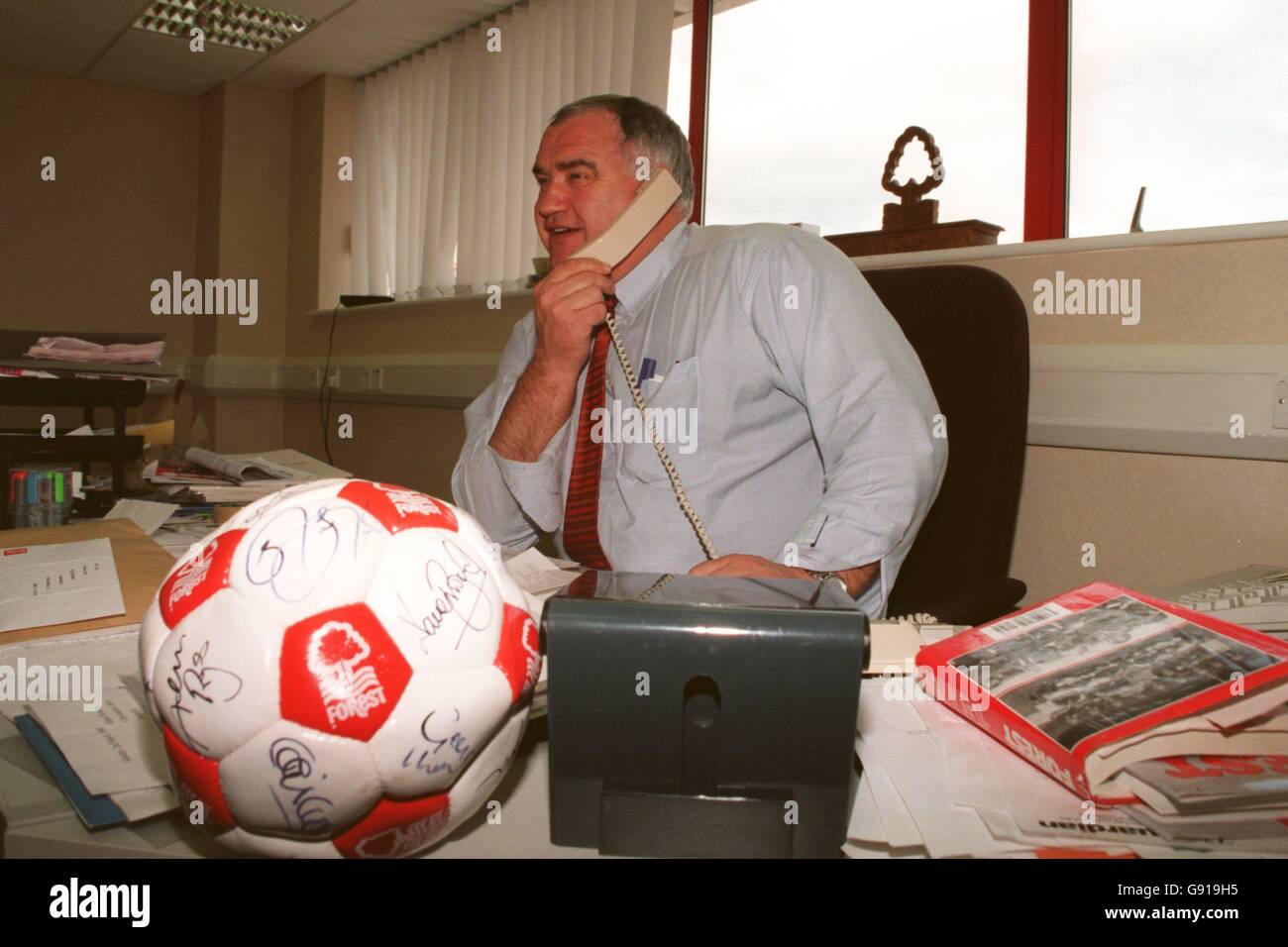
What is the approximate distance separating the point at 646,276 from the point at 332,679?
1180 millimetres

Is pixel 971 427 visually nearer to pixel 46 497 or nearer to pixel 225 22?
pixel 46 497

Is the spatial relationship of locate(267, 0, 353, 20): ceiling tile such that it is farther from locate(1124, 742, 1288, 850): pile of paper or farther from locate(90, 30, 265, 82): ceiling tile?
locate(1124, 742, 1288, 850): pile of paper

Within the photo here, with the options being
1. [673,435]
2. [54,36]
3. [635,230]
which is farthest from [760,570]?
[54,36]

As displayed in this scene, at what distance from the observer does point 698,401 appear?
138cm

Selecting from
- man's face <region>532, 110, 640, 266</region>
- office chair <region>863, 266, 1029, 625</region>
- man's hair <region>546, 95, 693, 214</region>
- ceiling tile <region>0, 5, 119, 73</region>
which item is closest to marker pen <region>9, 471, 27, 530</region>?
man's face <region>532, 110, 640, 266</region>

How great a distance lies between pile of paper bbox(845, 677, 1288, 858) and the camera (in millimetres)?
519

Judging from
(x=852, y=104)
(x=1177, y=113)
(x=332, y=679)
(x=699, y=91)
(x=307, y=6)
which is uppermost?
(x=307, y=6)

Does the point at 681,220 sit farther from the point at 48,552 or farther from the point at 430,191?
the point at 430,191

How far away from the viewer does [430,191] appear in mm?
3660

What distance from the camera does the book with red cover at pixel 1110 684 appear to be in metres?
0.58

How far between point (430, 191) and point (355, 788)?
139 inches

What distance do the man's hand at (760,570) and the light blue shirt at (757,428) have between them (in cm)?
2

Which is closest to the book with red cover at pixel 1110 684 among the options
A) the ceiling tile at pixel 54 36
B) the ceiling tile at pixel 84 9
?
the ceiling tile at pixel 84 9
